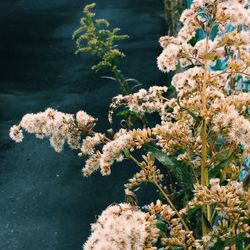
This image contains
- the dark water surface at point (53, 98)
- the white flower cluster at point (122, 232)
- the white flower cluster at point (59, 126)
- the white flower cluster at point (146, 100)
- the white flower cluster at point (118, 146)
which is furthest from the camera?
the dark water surface at point (53, 98)

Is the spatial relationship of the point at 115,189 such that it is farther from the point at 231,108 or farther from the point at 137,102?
the point at 231,108

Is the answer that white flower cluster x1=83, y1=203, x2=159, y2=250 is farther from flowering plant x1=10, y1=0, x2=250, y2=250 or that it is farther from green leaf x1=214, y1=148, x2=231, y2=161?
green leaf x1=214, y1=148, x2=231, y2=161

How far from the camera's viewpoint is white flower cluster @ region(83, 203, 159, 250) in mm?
1249

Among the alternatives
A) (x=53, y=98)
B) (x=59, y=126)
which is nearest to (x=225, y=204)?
(x=59, y=126)

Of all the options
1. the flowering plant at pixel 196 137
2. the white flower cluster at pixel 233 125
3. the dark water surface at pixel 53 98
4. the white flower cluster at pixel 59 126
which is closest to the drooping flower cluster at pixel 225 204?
the flowering plant at pixel 196 137

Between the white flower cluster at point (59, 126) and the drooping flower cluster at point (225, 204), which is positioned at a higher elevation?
the white flower cluster at point (59, 126)

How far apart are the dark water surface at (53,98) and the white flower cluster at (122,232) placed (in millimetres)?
2593

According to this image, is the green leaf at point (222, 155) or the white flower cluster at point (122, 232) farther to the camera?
the green leaf at point (222, 155)

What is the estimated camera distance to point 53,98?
21.1 feet

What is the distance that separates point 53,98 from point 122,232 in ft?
17.4

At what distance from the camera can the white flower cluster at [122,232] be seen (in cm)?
125

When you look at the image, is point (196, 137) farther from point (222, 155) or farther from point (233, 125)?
point (233, 125)

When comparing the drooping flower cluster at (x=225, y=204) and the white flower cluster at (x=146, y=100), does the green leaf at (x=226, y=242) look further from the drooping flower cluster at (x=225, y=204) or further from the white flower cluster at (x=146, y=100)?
the white flower cluster at (x=146, y=100)

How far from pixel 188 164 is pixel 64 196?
280 centimetres
